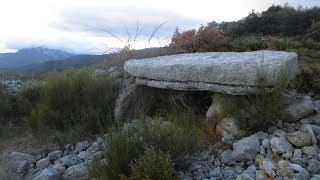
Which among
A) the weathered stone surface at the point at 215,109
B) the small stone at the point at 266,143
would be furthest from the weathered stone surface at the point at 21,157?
the small stone at the point at 266,143

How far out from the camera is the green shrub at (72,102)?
7.77 meters

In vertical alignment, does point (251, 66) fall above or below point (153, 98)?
above

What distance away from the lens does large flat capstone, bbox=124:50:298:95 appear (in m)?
5.96

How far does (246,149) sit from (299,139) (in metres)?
0.60

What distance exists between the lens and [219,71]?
628 centimetres

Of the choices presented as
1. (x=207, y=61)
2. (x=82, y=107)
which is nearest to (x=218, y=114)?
(x=207, y=61)

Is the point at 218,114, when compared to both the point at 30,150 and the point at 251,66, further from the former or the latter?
the point at 30,150

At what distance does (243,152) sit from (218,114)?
108 centimetres

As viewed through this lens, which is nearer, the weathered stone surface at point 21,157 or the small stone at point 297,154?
the small stone at point 297,154

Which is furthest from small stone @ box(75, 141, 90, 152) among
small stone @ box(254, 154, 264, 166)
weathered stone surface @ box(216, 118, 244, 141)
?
small stone @ box(254, 154, 264, 166)

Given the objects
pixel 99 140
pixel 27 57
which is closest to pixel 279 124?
pixel 99 140

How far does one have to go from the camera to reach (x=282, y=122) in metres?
5.96

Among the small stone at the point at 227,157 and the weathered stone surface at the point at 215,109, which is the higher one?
the weathered stone surface at the point at 215,109

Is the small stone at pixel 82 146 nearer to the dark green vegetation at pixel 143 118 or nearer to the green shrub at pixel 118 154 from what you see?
the dark green vegetation at pixel 143 118
